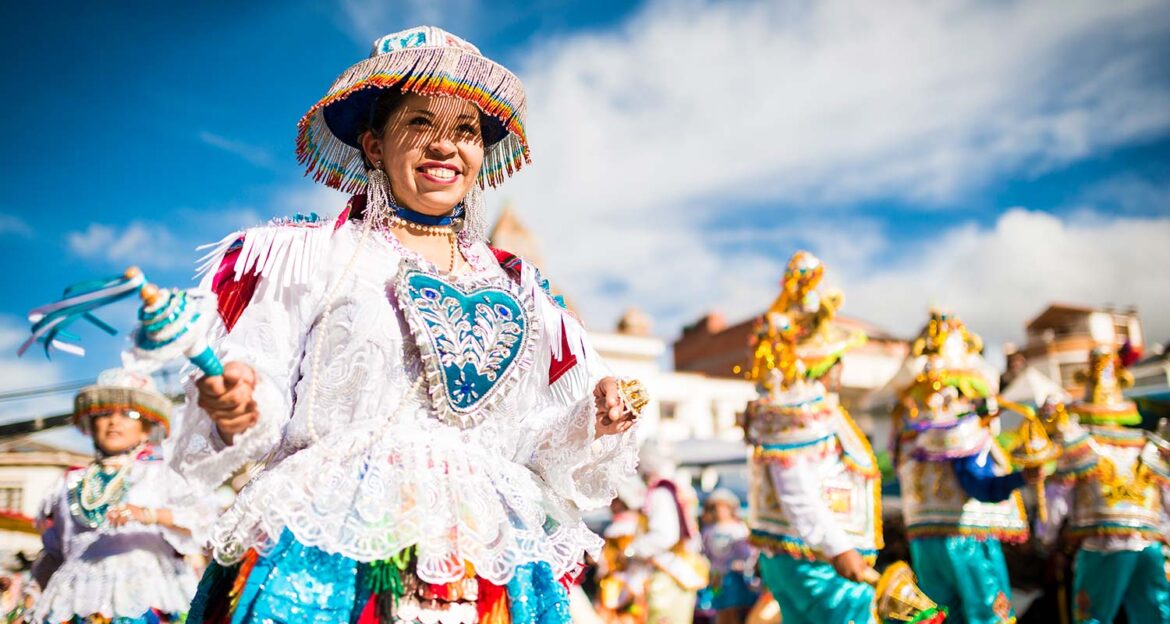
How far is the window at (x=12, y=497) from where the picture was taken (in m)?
7.48

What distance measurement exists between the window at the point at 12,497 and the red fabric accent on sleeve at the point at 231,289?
6.95 metres

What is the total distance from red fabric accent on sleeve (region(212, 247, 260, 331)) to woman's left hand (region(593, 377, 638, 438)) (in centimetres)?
81

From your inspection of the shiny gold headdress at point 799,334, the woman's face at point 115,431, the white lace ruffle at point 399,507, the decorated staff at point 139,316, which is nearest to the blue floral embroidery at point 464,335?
the white lace ruffle at point 399,507

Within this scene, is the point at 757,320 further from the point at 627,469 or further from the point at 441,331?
the point at 441,331

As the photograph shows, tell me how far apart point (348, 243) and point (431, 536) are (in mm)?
748

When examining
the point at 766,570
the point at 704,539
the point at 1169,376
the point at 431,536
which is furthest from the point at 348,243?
the point at 1169,376

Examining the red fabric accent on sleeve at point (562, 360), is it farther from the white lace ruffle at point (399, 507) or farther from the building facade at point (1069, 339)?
the building facade at point (1069, 339)

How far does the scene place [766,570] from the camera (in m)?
4.52

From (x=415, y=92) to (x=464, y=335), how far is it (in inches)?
22.9

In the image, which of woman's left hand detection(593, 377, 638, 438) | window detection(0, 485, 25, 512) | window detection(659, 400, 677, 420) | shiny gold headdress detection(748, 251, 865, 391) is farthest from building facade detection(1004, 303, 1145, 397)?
woman's left hand detection(593, 377, 638, 438)

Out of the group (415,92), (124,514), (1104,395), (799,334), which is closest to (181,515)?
(124,514)

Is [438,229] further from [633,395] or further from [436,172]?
[633,395]

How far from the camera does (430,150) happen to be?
2146 millimetres

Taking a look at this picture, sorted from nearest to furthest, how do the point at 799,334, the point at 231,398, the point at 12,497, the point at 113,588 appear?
the point at 231,398
the point at 113,588
the point at 799,334
the point at 12,497
